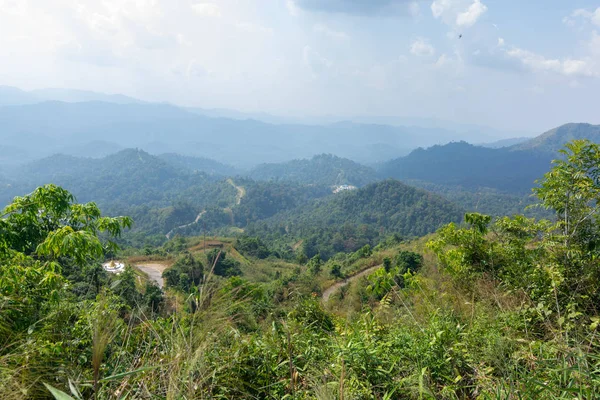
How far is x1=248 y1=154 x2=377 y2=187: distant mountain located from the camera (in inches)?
6093

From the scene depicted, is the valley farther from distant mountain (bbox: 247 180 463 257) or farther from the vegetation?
distant mountain (bbox: 247 180 463 257)

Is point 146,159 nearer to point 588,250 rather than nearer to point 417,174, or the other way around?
point 417,174

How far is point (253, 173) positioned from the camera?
17750 cm

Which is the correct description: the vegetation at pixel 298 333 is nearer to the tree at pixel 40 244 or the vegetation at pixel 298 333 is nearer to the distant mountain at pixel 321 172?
the tree at pixel 40 244

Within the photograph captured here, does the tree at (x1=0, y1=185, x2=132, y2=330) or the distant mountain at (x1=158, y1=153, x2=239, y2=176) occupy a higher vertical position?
the tree at (x1=0, y1=185, x2=132, y2=330)

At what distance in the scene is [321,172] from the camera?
17112cm

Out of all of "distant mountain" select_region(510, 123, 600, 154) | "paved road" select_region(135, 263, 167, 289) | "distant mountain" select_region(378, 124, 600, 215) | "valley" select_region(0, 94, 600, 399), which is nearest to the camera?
"valley" select_region(0, 94, 600, 399)

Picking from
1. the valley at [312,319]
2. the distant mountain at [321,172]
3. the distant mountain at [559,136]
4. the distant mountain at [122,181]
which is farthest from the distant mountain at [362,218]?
the distant mountain at [559,136]

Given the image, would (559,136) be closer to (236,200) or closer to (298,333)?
(236,200)

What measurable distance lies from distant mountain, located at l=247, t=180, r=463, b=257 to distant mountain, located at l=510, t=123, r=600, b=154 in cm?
14053

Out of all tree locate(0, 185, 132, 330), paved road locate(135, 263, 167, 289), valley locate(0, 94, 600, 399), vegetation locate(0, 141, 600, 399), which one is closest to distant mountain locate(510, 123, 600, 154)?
paved road locate(135, 263, 167, 289)

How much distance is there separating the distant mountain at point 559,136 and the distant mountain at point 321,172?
9310cm

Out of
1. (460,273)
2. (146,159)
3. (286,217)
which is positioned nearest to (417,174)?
(286,217)

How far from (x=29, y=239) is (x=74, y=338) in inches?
61.4
